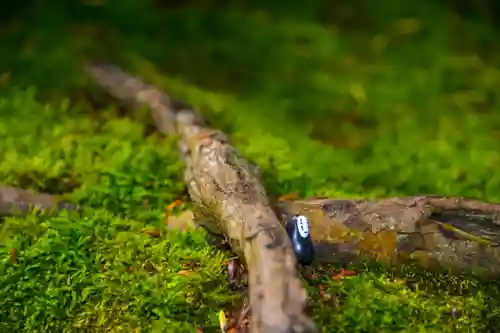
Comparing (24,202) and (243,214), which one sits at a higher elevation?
(243,214)

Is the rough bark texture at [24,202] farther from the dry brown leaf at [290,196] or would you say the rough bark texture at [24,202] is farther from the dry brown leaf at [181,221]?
the dry brown leaf at [290,196]

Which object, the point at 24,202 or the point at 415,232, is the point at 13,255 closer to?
the point at 24,202

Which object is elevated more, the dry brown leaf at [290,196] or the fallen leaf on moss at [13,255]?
the dry brown leaf at [290,196]

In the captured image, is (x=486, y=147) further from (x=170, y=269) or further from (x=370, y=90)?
(x=170, y=269)

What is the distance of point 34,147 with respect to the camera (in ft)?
10.2

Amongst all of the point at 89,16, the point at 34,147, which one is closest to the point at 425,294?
the point at 34,147

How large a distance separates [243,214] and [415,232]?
0.63 metres

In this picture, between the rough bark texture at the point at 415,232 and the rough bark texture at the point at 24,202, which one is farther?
the rough bark texture at the point at 24,202

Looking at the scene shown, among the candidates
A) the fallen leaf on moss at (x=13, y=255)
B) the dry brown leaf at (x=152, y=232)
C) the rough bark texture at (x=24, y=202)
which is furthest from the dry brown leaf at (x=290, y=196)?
the fallen leaf on moss at (x=13, y=255)

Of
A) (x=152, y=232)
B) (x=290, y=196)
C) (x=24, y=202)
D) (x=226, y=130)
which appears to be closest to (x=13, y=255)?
(x=24, y=202)

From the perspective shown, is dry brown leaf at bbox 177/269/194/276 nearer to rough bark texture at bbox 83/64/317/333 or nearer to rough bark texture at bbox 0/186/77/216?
rough bark texture at bbox 83/64/317/333

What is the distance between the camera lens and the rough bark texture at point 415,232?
2229 mm

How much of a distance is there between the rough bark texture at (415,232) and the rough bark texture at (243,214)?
24cm

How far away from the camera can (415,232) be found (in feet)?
7.39
